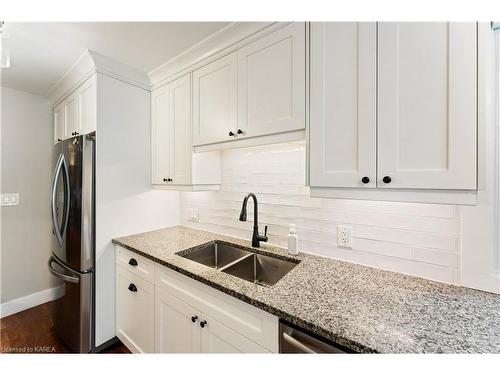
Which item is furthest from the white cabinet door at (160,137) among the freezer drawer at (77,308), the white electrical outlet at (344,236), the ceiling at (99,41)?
the white electrical outlet at (344,236)

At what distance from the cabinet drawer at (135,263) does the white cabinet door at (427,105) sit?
1445mm

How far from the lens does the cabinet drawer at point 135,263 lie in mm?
1484

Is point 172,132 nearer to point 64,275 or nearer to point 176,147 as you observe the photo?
point 176,147

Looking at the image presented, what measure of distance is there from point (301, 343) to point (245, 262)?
0.74 m

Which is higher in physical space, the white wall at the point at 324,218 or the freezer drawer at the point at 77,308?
the white wall at the point at 324,218

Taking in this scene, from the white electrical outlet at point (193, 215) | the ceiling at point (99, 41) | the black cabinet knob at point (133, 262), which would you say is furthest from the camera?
the white electrical outlet at point (193, 215)

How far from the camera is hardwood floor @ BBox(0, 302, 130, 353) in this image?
1.83m

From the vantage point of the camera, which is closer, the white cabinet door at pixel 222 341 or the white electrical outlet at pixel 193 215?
the white cabinet door at pixel 222 341

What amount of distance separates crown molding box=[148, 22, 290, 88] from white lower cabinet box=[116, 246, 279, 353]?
1.40m

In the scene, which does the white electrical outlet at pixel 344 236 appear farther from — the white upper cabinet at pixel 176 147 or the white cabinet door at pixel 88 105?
the white cabinet door at pixel 88 105

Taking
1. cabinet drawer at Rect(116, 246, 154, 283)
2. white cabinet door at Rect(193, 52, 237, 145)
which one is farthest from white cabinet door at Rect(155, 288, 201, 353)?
white cabinet door at Rect(193, 52, 237, 145)

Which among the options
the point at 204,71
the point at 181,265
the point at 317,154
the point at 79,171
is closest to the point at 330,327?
the point at 317,154

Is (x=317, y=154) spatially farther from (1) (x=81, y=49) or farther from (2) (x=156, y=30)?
(1) (x=81, y=49)

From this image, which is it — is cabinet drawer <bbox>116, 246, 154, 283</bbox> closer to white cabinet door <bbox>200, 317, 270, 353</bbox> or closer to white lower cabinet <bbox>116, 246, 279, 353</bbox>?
white lower cabinet <bbox>116, 246, 279, 353</bbox>
